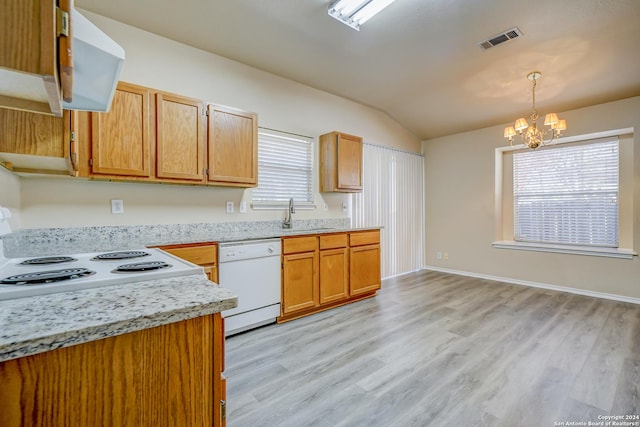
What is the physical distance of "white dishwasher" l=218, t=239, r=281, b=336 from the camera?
8.55 feet

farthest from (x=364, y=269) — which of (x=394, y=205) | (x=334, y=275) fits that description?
(x=394, y=205)

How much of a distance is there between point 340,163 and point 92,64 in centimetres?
308

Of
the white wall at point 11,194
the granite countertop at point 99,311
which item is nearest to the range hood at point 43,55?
the granite countertop at point 99,311

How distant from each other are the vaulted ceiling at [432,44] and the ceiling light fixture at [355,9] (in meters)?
0.10

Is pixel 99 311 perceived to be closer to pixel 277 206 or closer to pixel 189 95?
pixel 189 95

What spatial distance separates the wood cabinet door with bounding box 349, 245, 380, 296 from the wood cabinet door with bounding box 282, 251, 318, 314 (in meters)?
0.59

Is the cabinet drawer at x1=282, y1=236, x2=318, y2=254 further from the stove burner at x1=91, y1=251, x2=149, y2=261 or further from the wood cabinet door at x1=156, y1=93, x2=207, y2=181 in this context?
the stove burner at x1=91, y1=251, x2=149, y2=261

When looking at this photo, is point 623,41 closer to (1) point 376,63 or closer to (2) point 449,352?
(1) point 376,63

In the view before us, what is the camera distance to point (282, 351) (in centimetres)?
240

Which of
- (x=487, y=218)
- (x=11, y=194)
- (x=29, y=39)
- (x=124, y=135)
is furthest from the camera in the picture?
(x=487, y=218)

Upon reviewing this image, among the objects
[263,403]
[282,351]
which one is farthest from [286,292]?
[263,403]

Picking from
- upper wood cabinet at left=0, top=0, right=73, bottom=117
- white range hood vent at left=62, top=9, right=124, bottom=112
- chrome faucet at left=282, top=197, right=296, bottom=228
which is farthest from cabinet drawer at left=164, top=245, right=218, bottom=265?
upper wood cabinet at left=0, top=0, right=73, bottom=117

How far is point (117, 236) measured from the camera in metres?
2.54

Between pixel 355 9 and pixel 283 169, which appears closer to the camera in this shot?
pixel 355 9
